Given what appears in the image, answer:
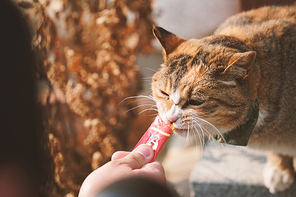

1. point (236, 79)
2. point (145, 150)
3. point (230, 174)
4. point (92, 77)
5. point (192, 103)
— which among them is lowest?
point (230, 174)

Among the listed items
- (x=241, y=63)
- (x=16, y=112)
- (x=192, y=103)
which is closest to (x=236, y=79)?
(x=241, y=63)

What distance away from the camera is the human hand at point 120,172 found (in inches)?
29.1

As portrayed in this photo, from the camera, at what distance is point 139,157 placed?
0.88 m

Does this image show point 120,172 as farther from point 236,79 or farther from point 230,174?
point 230,174

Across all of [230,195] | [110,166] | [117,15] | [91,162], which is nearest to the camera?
[110,166]

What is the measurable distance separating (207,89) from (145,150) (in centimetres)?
35

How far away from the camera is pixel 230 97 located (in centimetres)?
98

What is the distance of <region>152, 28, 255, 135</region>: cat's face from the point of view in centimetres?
96

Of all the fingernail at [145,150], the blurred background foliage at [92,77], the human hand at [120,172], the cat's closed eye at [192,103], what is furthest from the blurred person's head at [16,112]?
the blurred background foliage at [92,77]

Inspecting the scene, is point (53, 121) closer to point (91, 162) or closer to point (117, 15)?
point (91, 162)

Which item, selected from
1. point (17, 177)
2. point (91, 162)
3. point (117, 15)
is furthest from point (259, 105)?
point (91, 162)

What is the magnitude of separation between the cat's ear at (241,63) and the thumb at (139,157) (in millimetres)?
446

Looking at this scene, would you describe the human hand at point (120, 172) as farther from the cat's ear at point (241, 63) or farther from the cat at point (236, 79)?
the cat's ear at point (241, 63)

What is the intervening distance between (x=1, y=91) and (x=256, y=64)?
40.2 inches
